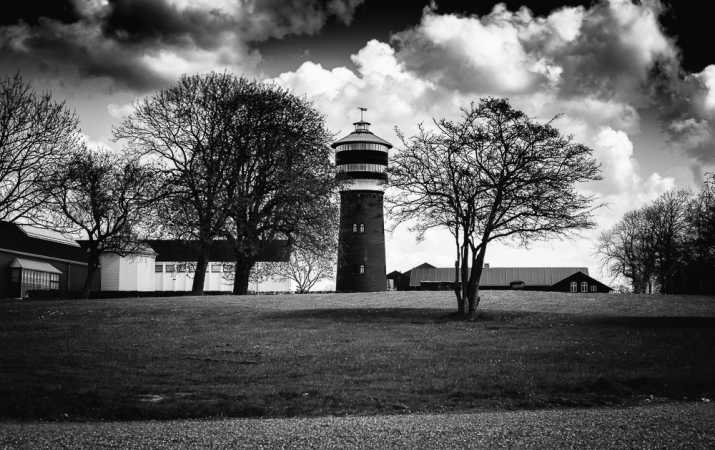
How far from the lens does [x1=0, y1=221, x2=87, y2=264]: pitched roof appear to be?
67188 millimetres

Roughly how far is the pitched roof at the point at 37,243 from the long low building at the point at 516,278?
176 ft

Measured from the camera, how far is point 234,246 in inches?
1939

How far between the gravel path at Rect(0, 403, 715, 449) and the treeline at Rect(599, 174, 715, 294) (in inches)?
2253

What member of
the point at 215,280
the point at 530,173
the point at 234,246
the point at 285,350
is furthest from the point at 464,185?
the point at 215,280

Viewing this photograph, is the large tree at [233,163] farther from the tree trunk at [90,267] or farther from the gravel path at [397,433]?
the gravel path at [397,433]

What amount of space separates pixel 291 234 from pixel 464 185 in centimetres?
1682

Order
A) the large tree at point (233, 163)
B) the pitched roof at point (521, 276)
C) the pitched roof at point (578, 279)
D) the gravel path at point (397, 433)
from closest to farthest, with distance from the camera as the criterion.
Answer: the gravel path at point (397, 433) < the large tree at point (233, 163) < the pitched roof at point (578, 279) < the pitched roof at point (521, 276)

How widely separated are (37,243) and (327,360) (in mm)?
57001

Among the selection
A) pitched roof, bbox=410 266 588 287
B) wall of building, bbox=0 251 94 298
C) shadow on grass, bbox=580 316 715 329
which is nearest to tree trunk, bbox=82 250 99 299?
wall of building, bbox=0 251 94 298

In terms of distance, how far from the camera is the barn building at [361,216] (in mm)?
65500

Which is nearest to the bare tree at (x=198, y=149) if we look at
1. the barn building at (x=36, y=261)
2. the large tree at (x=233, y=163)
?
the large tree at (x=233, y=163)

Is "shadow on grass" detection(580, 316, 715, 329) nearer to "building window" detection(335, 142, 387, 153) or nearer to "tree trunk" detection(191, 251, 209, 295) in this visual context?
"tree trunk" detection(191, 251, 209, 295)

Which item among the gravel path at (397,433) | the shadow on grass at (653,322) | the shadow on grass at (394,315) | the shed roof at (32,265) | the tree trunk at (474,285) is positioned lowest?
the gravel path at (397,433)

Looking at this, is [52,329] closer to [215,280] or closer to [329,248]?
[329,248]
